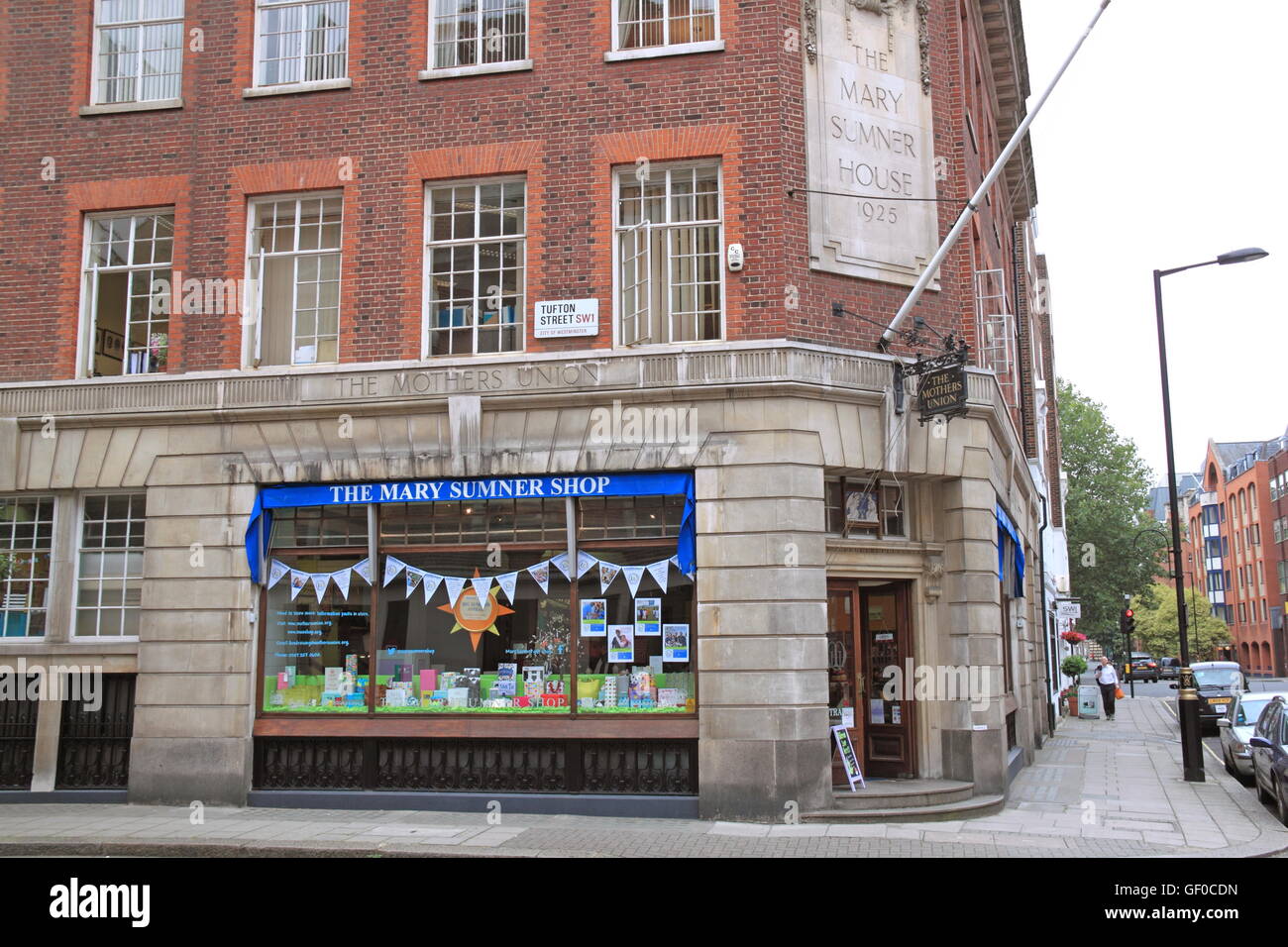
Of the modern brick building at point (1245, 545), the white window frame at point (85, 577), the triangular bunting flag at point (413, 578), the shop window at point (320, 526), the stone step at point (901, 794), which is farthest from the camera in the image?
the modern brick building at point (1245, 545)

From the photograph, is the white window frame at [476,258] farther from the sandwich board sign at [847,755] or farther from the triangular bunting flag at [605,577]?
the sandwich board sign at [847,755]

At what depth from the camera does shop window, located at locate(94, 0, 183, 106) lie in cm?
1598

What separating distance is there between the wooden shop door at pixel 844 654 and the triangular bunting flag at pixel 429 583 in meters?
5.02

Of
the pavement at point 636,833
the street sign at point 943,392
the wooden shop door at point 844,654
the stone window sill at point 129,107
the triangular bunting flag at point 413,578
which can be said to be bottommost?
the pavement at point 636,833

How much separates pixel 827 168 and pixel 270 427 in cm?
793

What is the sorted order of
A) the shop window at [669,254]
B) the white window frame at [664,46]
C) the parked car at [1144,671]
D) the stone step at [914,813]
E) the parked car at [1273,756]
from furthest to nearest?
the parked car at [1144,671]
the white window frame at [664,46]
the shop window at [669,254]
the parked car at [1273,756]
the stone step at [914,813]

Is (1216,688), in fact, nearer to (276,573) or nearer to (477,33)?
(276,573)

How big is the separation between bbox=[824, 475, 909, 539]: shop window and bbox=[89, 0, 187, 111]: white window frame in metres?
10.6

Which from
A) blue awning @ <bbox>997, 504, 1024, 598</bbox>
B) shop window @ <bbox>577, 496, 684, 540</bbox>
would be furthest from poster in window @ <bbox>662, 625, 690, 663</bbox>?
blue awning @ <bbox>997, 504, 1024, 598</bbox>

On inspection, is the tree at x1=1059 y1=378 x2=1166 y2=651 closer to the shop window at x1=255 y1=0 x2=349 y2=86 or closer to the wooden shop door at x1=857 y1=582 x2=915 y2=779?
the wooden shop door at x1=857 y1=582 x2=915 y2=779

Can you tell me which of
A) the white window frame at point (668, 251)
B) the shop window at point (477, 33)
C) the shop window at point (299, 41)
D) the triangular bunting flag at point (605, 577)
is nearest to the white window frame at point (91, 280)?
the shop window at point (299, 41)

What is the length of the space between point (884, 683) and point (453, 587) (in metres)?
5.81

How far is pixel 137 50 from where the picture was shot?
16109mm

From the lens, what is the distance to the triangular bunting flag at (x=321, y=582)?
14500 mm
